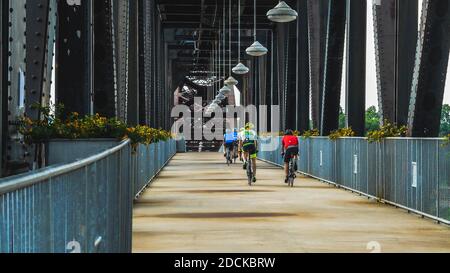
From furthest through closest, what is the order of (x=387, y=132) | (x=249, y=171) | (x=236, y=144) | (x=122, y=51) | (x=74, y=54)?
1. (x=236, y=144)
2. (x=249, y=171)
3. (x=122, y=51)
4. (x=387, y=132)
5. (x=74, y=54)

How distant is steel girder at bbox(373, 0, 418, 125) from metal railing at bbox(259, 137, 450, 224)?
1115mm

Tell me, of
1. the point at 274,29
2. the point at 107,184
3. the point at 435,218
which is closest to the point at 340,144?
the point at 435,218

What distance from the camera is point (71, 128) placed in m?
13.8

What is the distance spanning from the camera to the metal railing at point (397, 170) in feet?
46.9

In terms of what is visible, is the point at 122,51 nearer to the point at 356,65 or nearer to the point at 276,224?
the point at 356,65

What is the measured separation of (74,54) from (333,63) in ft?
46.4

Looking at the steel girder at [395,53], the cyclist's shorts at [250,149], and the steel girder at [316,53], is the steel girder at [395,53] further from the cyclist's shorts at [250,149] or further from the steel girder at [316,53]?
the steel girder at [316,53]

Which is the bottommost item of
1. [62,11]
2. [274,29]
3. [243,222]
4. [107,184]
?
[243,222]

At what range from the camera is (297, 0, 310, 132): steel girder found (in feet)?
127

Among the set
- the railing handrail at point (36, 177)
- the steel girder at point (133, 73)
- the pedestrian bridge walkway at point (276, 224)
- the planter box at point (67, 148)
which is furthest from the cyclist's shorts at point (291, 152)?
the railing handrail at point (36, 177)

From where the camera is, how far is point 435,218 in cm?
1455

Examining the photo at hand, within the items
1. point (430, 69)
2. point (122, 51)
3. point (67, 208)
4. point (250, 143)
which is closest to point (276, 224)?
→ point (430, 69)
